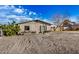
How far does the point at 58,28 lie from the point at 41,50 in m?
0.36

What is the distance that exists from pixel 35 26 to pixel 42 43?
0.76ft

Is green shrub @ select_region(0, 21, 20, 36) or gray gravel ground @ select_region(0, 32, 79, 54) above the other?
green shrub @ select_region(0, 21, 20, 36)

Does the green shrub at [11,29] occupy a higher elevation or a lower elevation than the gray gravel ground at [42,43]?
higher

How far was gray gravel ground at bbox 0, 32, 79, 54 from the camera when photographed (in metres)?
5.34

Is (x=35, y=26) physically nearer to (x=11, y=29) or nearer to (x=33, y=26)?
(x=33, y=26)

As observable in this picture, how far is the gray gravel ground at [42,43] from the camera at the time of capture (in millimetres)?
5344

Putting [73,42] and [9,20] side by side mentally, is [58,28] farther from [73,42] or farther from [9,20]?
[9,20]

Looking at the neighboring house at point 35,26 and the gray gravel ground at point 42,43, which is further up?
the neighboring house at point 35,26

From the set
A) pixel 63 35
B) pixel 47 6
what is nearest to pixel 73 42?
pixel 63 35

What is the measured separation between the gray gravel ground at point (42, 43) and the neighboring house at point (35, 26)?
64mm

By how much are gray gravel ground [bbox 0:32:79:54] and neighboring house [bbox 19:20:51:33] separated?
6 centimetres

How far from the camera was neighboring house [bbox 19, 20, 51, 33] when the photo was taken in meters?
5.38

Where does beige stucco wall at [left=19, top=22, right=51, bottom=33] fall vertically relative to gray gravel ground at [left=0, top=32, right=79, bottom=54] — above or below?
above

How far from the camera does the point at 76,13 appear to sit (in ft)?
17.5
